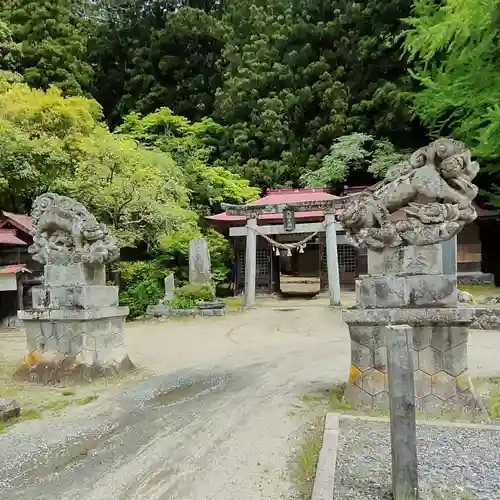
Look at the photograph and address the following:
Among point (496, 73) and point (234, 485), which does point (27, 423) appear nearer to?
point (234, 485)

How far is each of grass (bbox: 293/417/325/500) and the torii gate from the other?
40.3 feet

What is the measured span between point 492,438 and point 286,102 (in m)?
22.7

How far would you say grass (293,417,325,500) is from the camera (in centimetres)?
353

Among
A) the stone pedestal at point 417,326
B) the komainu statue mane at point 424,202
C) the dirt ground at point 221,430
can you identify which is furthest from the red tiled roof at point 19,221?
the stone pedestal at point 417,326

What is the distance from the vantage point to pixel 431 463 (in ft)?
12.5

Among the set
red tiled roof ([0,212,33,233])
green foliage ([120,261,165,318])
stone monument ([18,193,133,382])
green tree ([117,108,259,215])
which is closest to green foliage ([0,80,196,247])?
red tiled roof ([0,212,33,233])

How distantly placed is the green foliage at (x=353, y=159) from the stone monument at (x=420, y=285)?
17067 millimetres

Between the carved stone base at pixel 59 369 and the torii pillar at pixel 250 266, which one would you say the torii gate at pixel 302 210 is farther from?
the carved stone base at pixel 59 369

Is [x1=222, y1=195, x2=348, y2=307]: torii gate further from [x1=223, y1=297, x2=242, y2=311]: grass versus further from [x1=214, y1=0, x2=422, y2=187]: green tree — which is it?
[x1=214, y1=0, x2=422, y2=187]: green tree

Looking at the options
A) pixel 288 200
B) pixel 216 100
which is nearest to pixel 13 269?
pixel 288 200

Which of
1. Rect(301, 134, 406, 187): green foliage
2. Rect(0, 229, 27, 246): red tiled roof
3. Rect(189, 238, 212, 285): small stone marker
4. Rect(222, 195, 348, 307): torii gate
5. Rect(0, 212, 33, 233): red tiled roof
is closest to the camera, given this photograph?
Rect(0, 229, 27, 246): red tiled roof

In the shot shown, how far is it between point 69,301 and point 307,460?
4711 millimetres

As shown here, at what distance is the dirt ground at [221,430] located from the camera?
3.62 m

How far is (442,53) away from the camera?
1817cm
